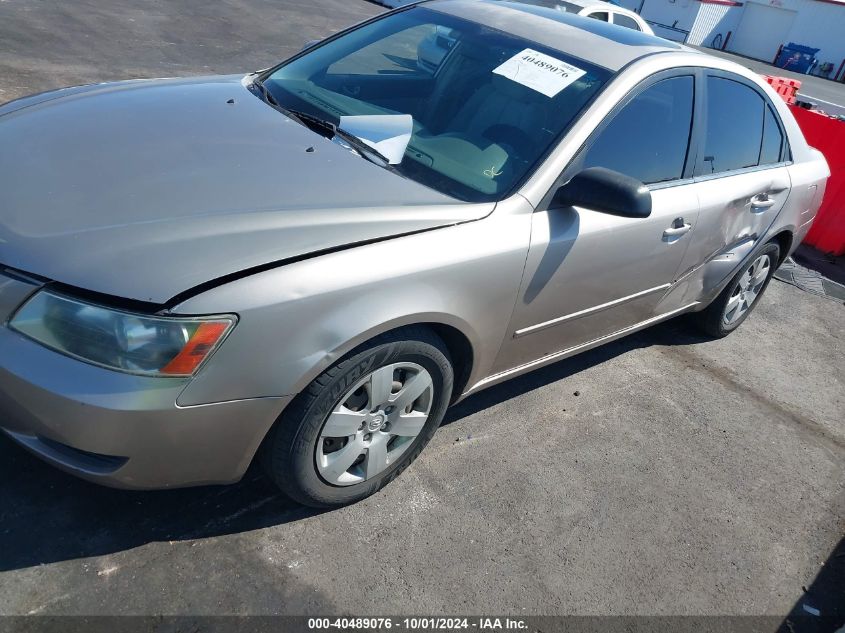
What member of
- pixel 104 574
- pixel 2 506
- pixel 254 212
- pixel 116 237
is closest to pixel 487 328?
pixel 254 212

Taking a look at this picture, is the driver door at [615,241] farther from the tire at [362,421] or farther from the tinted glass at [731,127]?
the tire at [362,421]

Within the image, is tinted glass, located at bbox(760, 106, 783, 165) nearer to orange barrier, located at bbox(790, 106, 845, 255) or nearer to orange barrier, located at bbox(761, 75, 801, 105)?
orange barrier, located at bbox(790, 106, 845, 255)

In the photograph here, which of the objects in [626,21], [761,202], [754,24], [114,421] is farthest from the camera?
[754,24]

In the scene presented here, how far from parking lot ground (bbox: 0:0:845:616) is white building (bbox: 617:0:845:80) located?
35767mm

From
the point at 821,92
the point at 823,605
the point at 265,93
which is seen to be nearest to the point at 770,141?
the point at 823,605

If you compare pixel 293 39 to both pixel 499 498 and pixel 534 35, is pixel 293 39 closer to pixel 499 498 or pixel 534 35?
pixel 534 35

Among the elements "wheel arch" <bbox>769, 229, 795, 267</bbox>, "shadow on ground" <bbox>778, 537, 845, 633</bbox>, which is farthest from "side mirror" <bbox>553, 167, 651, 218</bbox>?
"wheel arch" <bbox>769, 229, 795, 267</bbox>

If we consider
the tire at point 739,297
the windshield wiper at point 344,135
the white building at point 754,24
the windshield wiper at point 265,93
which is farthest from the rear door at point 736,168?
the white building at point 754,24

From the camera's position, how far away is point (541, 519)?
9.23 ft

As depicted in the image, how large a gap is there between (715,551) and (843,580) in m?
0.54

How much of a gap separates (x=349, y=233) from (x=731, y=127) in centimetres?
243

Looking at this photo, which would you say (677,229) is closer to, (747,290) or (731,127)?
(731,127)

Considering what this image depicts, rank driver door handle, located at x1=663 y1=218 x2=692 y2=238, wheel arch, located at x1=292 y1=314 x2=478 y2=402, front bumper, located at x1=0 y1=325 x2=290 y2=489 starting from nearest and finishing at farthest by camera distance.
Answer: front bumper, located at x1=0 y1=325 x2=290 y2=489
wheel arch, located at x1=292 y1=314 x2=478 y2=402
driver door handle, located at x1=663 y1=218 x2=692 y2=238

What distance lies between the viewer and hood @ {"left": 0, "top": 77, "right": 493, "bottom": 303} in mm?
1979
